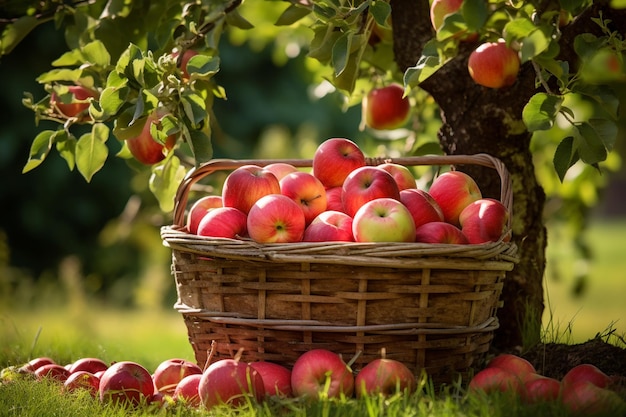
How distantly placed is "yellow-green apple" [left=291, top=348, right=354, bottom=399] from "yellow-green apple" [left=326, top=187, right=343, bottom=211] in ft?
1.47

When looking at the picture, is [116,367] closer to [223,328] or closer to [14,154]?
[223,328]

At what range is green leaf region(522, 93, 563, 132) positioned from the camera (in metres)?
1.62

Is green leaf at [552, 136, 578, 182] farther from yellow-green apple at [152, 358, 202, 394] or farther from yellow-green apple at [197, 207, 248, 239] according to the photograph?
yellow-green apple at [152, 358, 202, 394]

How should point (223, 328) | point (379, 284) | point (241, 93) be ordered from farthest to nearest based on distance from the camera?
point (241, 93), point (223, 328), point (379, 284)

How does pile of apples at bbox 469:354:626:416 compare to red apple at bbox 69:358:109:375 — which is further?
red apple at bbox 69:358:109:375

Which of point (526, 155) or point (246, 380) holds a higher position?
point (526, 155)

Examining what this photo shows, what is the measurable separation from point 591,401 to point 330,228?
64 cm

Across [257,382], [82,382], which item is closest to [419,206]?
[257,382]

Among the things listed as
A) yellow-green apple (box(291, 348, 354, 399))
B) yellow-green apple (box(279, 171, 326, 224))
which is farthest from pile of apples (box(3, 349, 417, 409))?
yellow-green apple (box(279, 171, 326, 224))

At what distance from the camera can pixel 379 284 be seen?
1716mm

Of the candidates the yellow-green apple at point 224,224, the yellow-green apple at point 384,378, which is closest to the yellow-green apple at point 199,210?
the yellow-green apple at point 224,224

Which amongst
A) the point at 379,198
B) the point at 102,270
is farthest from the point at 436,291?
the point at 102,270

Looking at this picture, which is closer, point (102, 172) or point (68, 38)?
point (68, 38)

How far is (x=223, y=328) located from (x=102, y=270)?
15.7 ft
